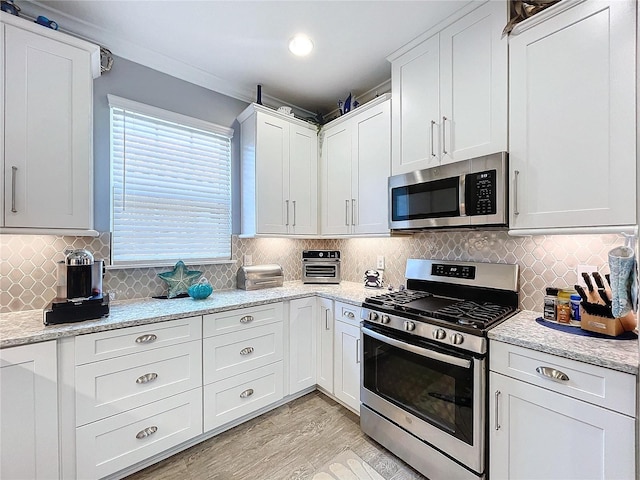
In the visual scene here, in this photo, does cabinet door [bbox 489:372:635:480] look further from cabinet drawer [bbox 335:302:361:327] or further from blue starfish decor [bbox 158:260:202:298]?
blue starfish decor [bbox 158:260:202:298]

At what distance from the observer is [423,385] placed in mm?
1658

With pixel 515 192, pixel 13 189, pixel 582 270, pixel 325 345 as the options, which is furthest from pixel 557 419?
pixel 13 189

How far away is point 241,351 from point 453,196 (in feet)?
5.97

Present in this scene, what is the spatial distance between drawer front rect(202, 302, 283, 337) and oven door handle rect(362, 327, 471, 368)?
73 centimetres

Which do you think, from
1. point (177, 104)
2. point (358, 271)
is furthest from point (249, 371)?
point (177, 104)

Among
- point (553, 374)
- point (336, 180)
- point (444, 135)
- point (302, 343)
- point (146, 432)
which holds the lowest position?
point (146, 432)

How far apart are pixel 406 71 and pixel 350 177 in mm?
917

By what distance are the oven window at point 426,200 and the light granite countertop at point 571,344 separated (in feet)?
2.41

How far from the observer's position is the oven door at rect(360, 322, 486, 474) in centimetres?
143

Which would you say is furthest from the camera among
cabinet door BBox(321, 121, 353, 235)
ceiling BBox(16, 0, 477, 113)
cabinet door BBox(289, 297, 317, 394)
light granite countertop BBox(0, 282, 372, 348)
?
cabinet door BBox(321, 121, 353, 235)

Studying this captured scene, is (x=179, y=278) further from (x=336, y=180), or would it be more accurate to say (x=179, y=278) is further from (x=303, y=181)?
(x=336, y=180)

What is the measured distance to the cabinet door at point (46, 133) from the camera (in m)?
1.52

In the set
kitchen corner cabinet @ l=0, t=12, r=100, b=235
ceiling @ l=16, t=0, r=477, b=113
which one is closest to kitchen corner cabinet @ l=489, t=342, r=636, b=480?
ceiling @ l=16, t=0, r=477, b=113

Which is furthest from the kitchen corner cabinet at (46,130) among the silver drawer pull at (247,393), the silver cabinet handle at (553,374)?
the silver cabinet handle at (553,374)
